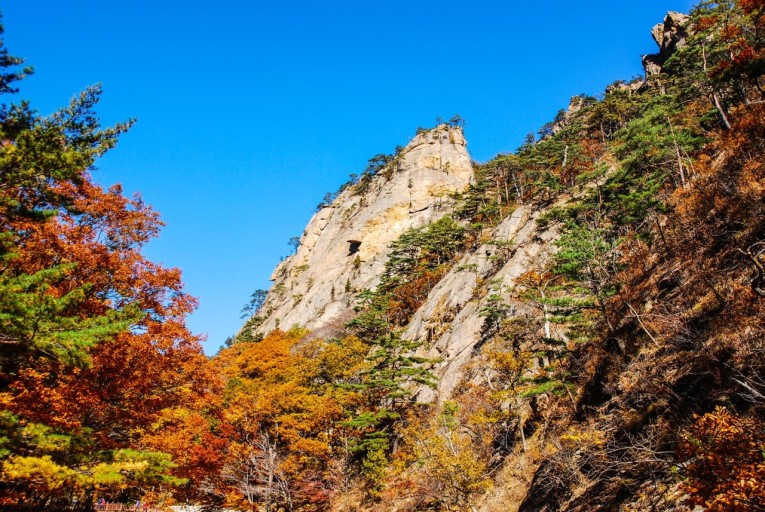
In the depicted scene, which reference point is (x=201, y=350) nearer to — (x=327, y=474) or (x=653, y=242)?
(x=327, y=474)

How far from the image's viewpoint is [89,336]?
9391 mm

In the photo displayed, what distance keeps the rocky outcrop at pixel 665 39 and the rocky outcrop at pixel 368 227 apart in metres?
38.7

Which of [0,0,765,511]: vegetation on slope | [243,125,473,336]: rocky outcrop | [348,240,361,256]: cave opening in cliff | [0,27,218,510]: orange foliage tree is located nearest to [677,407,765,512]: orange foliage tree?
[0,0,765,511]: vegetation on slope

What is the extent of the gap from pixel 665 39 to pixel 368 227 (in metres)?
68.0

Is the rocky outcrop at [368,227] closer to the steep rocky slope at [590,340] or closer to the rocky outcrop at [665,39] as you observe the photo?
the steep rocky slope at [590,340]

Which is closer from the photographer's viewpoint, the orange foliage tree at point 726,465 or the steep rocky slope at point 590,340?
the orange foliage tree at point 726,465

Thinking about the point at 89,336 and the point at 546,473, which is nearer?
the point at 89,336

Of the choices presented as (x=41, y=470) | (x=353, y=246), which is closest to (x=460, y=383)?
(x=41, y=470)

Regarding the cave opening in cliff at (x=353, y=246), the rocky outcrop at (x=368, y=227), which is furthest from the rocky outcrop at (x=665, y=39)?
the cave opening in cliff at (x=353, y=246)

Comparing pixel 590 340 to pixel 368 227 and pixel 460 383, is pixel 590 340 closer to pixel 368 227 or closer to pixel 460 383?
pixel 460 383

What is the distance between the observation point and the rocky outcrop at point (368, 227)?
64.0 m

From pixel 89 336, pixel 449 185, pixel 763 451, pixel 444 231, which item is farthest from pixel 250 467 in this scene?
pixel 449 185

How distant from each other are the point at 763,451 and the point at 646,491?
5.14m

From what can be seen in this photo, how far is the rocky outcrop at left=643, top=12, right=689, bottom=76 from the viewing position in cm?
7331
